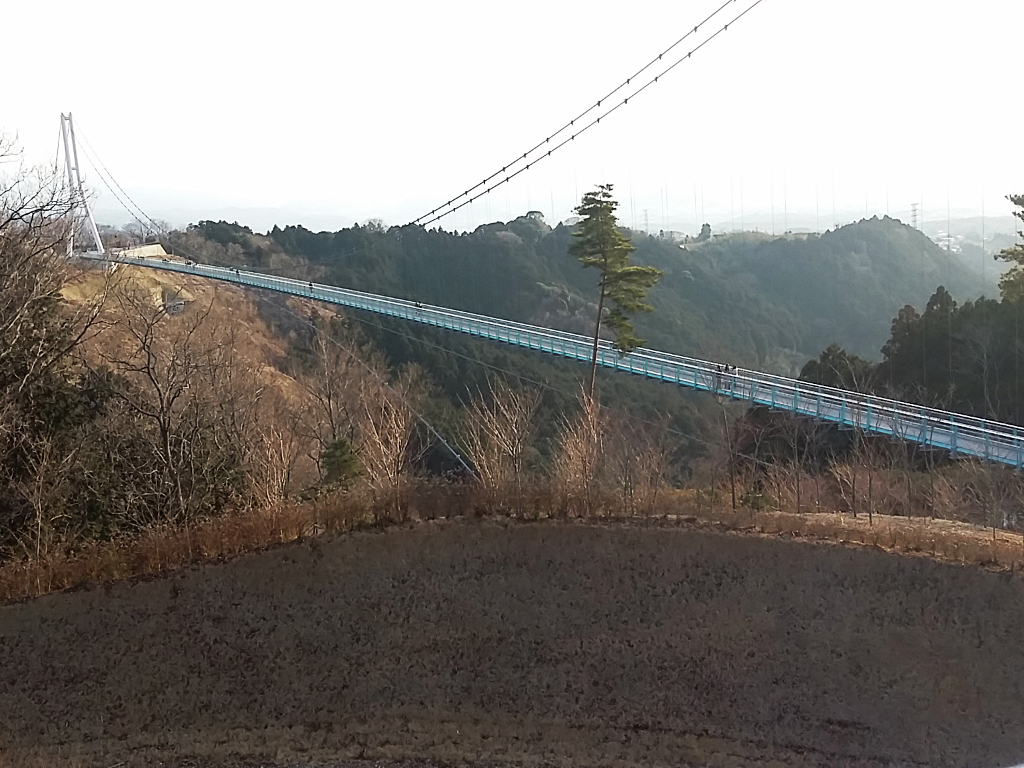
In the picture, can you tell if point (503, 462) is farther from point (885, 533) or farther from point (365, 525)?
point (885, 533)

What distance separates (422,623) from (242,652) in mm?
1466

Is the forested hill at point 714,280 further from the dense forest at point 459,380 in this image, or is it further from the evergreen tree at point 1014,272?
the evergreen tree at point 1014,272

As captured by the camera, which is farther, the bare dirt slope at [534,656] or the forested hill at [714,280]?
the forested hill at [714,280]

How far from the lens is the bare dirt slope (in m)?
5.20

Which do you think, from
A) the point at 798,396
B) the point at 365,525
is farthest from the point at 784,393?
the point at 365,525

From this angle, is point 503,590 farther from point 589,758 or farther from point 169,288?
point 169,288

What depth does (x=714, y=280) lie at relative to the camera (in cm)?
2767

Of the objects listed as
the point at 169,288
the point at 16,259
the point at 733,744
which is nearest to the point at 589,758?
the point at 733,744

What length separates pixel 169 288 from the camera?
97.1ft

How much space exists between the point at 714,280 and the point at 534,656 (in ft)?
77.1

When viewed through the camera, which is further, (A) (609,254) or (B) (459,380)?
(B) (459,380)

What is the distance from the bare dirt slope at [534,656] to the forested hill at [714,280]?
1423 cm

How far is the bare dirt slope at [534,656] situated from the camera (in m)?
5.20

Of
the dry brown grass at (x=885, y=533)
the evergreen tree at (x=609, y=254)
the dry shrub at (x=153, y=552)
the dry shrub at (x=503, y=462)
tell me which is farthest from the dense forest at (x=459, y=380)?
the evergreen tree at (x=609, y=254)
